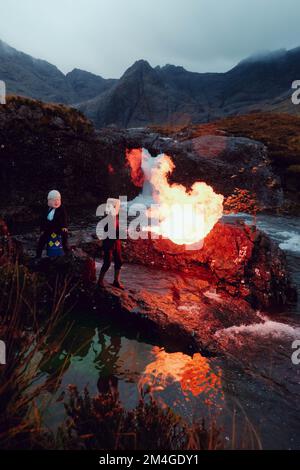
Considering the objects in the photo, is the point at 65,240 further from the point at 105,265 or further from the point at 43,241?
the point at 105,265

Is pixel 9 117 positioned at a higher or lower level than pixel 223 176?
higher

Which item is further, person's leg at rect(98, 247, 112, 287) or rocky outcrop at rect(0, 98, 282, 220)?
rocky outcrop at rect(0, 98, 282, 220)

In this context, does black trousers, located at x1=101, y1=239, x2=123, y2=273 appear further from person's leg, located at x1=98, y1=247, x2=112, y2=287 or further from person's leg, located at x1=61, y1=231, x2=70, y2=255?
person's leg, located at x1=61, y1=231, x2=70, y2=255

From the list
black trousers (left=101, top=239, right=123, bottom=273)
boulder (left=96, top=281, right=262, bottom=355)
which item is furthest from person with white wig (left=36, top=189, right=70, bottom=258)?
boulder (left=96, top=281, right=262, bottom=355)

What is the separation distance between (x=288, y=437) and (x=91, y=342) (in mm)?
3802

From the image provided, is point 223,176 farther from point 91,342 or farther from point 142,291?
point 91,342

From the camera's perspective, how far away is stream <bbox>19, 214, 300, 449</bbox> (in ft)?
17.0

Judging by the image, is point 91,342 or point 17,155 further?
point 17,155

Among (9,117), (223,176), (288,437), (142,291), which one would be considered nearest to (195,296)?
(142,291)

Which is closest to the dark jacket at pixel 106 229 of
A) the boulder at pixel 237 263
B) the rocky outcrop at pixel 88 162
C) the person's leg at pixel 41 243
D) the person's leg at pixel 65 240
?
the person's leg at pixel 65 240

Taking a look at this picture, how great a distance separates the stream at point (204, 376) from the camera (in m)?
5.19

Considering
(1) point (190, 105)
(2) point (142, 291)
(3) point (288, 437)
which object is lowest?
(3) point (288, 437)

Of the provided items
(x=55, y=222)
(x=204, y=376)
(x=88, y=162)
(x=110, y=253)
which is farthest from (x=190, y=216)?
(x=88, y=162)
